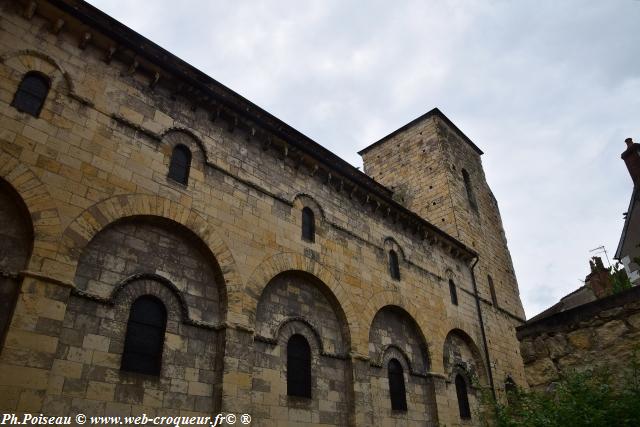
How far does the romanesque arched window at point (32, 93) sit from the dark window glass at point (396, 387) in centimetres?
1006

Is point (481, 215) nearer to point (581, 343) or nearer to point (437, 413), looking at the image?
point (437, 413)

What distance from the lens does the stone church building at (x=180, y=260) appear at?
6797 mm

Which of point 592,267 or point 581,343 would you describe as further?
point 592,267

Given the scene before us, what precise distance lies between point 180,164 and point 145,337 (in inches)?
143

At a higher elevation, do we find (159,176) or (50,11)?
(50,11)

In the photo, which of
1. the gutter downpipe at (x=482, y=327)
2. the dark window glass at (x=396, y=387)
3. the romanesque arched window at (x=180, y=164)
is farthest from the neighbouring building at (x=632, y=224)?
the romanesque arched window at (x=180, y=164)

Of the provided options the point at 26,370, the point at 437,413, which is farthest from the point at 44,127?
the point at 437,413

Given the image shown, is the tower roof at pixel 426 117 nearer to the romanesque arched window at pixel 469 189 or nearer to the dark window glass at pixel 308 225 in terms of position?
the romanesque arched window at pixel 469 189

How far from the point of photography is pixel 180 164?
9.39 metres

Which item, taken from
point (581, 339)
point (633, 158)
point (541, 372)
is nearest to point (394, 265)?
point (541, 372)

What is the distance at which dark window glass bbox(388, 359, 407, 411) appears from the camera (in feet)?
38.1

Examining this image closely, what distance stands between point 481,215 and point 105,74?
678 inches

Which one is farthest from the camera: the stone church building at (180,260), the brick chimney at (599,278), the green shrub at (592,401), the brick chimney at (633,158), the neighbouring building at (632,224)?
the brick chimney at (599,278)

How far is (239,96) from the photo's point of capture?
1195 centimetres
